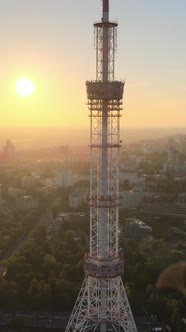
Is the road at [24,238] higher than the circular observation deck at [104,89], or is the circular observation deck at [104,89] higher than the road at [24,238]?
the circular observation deck at [104,89]

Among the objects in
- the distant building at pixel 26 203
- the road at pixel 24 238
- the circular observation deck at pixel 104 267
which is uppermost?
the circular observation deck at pixel 104 267

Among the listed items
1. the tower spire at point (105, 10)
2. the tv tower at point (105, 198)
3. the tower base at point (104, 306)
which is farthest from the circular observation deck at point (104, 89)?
the tower base at point (104, 306)

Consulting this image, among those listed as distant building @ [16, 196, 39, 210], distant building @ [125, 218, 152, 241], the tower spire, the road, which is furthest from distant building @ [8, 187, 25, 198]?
the tower spire

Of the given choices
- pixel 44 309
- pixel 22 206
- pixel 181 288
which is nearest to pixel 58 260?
pixel 44 309

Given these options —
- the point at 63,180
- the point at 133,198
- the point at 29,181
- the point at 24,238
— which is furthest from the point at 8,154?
the point at 24,238

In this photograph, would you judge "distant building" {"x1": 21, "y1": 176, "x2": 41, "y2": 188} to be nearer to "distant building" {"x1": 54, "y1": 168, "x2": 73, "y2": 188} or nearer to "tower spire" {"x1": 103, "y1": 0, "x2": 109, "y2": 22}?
"distant building" {"x1": 54, "y1": 168, "x2": 73, "y2": 188}

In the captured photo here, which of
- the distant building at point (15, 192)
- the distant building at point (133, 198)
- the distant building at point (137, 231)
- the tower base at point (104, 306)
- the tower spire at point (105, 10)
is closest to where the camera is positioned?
the tower spire at point (105, 10)

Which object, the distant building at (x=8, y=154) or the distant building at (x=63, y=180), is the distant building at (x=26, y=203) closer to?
the distant building at (x=63, y=180)

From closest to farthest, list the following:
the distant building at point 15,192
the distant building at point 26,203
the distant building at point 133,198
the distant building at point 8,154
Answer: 1. the distant building at point 26,203
2. the distant building at point 133,198
3. the distant building at point 15,192
4. the distant building at point 8,154

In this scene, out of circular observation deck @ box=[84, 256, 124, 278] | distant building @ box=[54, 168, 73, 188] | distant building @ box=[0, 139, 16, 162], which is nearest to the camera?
circular observation deck @ box=[84, 256, 124, 278]
